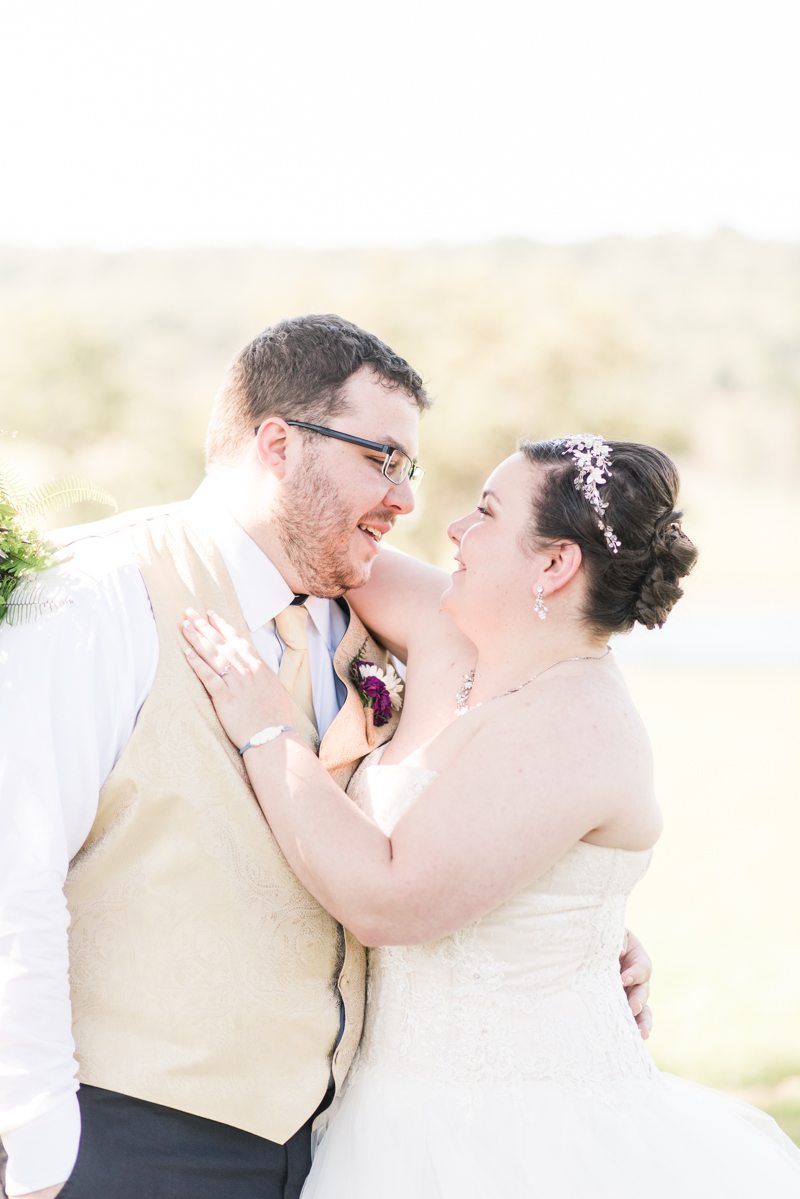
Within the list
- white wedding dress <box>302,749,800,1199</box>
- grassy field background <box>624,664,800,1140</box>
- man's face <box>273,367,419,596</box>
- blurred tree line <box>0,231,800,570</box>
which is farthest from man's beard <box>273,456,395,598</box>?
blurred tree line <box>0,231,800,570</box>

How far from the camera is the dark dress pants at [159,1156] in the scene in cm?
211

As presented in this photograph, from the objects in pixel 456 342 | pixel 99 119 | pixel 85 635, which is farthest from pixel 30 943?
pixel 99 119

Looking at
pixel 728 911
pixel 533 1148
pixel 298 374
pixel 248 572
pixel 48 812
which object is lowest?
pixel 728 911

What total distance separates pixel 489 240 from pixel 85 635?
57.0 m

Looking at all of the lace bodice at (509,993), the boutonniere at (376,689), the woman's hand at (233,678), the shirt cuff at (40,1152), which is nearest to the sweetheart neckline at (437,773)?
the lace bodice at (509,993)

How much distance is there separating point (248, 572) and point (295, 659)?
25cm

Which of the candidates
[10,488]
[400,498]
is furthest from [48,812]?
[400,498]

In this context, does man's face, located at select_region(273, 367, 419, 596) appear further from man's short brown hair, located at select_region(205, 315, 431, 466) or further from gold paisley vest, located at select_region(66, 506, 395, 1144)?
gold paisley vest, located at select_region(66, 506, 395, 1144)

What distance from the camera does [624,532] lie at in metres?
2.54

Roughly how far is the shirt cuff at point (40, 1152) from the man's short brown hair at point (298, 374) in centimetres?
166

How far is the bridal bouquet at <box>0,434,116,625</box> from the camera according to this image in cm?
222

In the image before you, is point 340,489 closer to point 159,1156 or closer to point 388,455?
point 388,455

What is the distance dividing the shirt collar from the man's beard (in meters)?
0.07

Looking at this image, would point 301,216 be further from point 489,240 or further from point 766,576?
point 766,576
